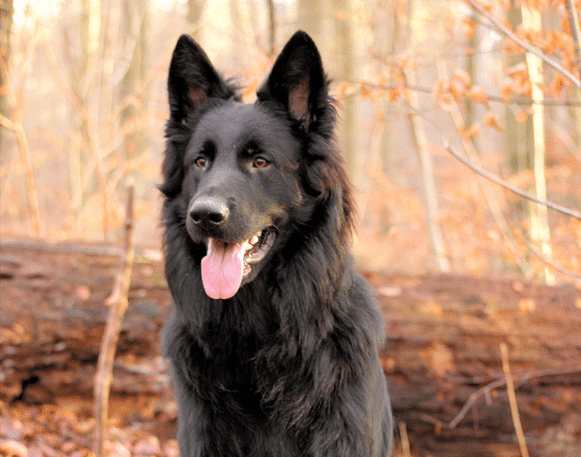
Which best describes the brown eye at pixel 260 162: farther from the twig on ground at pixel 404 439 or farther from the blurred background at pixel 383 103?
the twig on ground at pixel 404 439

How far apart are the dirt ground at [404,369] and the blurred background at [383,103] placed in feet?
2.40

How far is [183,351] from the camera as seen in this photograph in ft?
9.29

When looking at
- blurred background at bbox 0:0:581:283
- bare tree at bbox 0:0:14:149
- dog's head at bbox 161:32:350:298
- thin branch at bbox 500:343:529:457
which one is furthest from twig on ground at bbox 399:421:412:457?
bare tree at bbox 0:0:14:149

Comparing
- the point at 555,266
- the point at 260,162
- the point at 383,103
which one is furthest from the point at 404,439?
the point at 383,103

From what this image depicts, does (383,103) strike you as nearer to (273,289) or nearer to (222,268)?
(273,289)

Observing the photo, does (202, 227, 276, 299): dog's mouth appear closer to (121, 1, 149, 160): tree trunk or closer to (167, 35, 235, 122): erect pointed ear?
(167, 35, 235, 122): erect pointed ear

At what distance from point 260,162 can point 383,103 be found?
547 centimetres

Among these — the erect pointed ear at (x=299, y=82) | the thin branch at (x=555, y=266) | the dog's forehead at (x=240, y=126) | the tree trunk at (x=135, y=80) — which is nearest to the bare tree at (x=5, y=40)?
the tree trunk at (x=135, y=80)

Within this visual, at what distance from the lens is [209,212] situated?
2381mm

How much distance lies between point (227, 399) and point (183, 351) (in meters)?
0.37

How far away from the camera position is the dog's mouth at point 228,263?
2525 millimetres

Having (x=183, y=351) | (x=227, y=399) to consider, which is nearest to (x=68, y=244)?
(x=183, y=351)

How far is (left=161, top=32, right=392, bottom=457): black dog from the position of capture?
2.64m

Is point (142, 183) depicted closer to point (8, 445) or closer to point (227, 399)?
point (8, 445)
